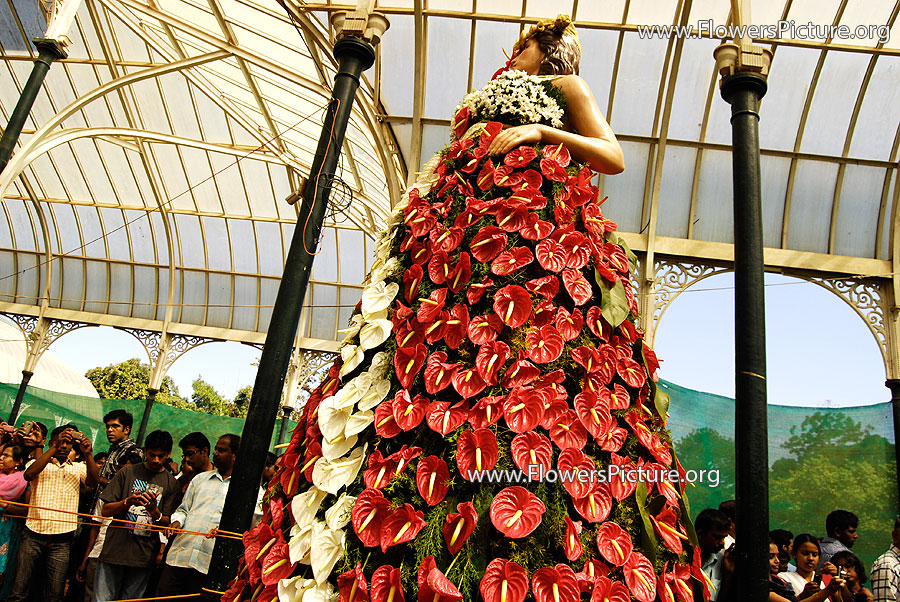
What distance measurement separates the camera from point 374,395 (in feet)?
4.24

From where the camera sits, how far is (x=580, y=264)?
1.39 meters

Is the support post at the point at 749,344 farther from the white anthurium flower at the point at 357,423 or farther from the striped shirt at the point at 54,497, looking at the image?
the striped shirt at the point at 54,497

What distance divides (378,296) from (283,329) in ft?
6.12

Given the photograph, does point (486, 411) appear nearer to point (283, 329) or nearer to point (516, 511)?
point (516, 511)

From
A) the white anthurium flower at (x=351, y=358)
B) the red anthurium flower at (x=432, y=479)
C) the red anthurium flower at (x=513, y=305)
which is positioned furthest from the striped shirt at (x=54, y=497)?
the red anthurium flower at (x=513, y=305)

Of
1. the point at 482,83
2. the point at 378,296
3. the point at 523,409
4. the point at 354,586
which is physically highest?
the point at 482,83

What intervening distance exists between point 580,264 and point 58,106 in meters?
16.0

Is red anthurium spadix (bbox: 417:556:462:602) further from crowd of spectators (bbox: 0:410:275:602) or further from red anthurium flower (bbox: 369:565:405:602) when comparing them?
crowd of spectators (bbox: 0:410:275:602)

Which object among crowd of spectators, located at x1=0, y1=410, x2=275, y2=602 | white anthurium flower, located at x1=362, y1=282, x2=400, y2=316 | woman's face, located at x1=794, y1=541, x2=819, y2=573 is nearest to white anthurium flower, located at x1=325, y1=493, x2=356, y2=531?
white anthurium flower, located at x1=362, y1=282, x2=400, y2=316

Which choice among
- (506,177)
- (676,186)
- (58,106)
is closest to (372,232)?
(676,186)

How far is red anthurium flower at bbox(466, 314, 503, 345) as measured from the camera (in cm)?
124

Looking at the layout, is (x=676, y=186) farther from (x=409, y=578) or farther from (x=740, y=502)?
(x=409, y=578)

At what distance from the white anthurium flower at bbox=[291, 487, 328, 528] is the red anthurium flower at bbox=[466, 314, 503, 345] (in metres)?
0.43

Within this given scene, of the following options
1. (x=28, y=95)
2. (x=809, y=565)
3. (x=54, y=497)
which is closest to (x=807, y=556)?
(x=809, y=565)
